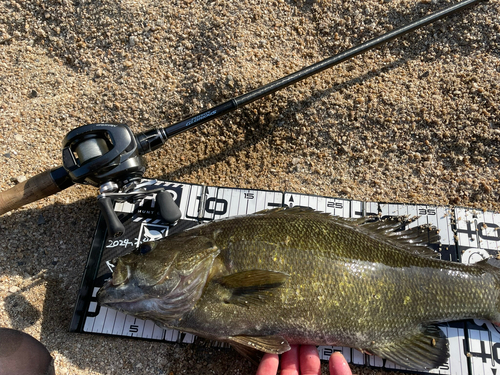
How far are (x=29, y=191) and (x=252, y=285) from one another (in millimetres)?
1777

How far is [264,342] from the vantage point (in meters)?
2.23

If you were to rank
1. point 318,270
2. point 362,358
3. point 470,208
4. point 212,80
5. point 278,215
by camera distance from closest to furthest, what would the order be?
point 318,270
point 278,215
point 362,358
point 470,208
point 212,80

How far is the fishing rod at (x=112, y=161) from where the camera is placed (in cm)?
224

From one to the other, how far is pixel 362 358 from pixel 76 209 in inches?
107

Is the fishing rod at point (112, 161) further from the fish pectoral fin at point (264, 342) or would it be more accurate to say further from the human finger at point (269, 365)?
the human finger at point (269, 365)

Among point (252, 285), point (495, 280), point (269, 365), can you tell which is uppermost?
point (495, 280)

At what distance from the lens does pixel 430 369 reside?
2459mm

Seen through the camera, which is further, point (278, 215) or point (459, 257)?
point (459, 257)

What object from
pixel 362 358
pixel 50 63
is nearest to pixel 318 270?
pixel 362 358


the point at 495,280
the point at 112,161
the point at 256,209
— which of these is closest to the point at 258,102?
the point at 256,209

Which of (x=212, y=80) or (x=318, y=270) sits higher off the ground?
(x=212, y=80)

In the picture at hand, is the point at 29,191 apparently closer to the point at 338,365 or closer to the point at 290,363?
the point at 290,363

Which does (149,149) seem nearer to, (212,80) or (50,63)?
(212,80)

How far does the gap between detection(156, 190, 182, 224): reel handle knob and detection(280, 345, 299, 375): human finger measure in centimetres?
135
